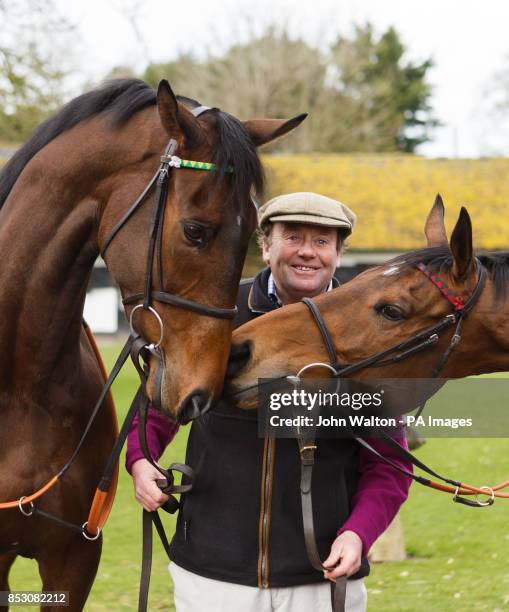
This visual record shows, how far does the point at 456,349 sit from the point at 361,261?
28064 millimetres

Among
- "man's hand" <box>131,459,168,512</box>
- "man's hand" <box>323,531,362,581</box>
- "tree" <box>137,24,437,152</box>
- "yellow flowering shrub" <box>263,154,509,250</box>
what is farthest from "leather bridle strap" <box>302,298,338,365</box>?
"tree" <box>137,24,437,152</box>

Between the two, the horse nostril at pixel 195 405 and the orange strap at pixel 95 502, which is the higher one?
the horse nostril at pixel 195 405

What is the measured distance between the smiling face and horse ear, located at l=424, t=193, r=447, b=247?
409mm

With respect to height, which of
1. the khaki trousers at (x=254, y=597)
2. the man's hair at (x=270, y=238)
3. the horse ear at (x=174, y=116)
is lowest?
the khaki trousers at (x=254, y=597)

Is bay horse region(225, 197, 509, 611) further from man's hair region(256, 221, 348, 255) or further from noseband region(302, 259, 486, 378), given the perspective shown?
man's hair region(256, 221, 348, 255)

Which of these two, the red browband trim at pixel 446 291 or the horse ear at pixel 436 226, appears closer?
the red browband trim at pixel 446 291

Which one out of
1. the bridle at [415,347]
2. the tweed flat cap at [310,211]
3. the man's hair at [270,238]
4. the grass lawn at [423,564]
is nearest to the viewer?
the bridle at [415,347]

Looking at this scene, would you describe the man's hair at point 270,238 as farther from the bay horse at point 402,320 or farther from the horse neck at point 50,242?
the horse neck at point 50,242

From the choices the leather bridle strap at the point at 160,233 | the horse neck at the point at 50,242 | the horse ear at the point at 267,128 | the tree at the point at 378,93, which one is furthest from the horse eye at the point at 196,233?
the tree at the point at 378,93

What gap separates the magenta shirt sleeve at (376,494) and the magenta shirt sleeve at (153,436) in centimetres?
80

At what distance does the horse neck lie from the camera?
3084mm

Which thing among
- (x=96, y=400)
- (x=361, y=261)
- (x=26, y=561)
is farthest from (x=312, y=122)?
(x=96, y=400)

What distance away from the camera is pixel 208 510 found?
3.11m

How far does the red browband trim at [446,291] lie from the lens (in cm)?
315
